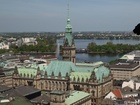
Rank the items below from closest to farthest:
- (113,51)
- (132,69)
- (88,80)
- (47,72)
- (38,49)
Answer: (88,80)
(47,72)
(132,69)
(113,51)
(38,49)

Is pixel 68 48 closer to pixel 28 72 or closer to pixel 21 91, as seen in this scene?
pixel 28 72

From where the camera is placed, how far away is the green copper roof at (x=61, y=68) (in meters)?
49.3

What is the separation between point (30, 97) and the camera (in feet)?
141

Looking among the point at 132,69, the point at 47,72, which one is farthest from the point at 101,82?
the point at 132,69

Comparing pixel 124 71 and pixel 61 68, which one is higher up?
pixel 61 68

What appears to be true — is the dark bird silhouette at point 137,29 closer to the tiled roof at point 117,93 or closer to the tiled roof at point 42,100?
the tiled roof at point 42,100

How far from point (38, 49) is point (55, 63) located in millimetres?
106609

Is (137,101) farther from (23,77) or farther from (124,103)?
(23,77)

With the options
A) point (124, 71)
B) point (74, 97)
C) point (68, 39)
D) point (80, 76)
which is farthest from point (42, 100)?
point (124, 71)

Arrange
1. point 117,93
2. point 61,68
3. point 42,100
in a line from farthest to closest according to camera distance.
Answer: point 61,68 < point 117,93 < point 42,100

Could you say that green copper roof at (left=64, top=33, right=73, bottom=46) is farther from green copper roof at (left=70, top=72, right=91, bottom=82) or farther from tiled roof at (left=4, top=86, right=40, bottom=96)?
tiled roof at (left=4, top=86, right=40, bottom=96)

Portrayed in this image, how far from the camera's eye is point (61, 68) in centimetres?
4956

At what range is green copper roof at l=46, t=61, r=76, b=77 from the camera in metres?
49.3

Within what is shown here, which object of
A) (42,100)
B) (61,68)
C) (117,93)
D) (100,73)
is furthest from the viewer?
(61,68)
